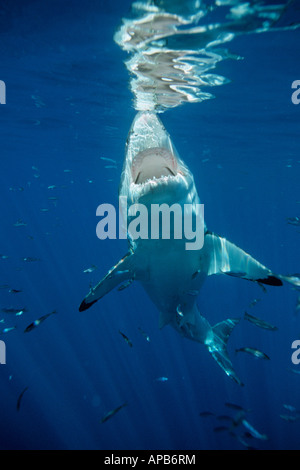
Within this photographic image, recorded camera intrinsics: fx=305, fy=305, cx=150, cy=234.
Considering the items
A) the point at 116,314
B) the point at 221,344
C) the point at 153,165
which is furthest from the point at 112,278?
the point at 116,314

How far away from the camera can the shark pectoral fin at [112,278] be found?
554 cm

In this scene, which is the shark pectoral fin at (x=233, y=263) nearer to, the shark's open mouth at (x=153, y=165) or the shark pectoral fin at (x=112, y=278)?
the shark pectoral fin at (x=112, y=278)

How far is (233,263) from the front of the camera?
552 cm

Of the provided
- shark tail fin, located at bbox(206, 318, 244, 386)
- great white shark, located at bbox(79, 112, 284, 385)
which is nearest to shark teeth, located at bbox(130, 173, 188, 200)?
great white shark, located at bbox(79, 112, 284, 385)

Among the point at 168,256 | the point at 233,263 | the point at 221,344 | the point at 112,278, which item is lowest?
the point at 221,344

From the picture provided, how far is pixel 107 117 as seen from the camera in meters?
19.1

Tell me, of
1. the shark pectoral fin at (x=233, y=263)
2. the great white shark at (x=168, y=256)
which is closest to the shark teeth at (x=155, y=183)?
the great white shark at (x=168, y=256)

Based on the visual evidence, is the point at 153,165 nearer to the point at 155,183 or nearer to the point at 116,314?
the point at 155,183

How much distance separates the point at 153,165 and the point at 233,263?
8.06 feet

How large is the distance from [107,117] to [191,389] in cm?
1668

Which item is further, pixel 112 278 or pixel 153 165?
pixel 112 278

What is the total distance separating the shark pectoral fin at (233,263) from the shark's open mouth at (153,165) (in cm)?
173

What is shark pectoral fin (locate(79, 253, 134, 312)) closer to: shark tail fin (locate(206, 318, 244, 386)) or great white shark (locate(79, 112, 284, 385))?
great white shark (locate(79, 112, 284, 385))

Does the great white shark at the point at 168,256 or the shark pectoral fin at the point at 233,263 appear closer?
the great white shark at the point at 168,256
